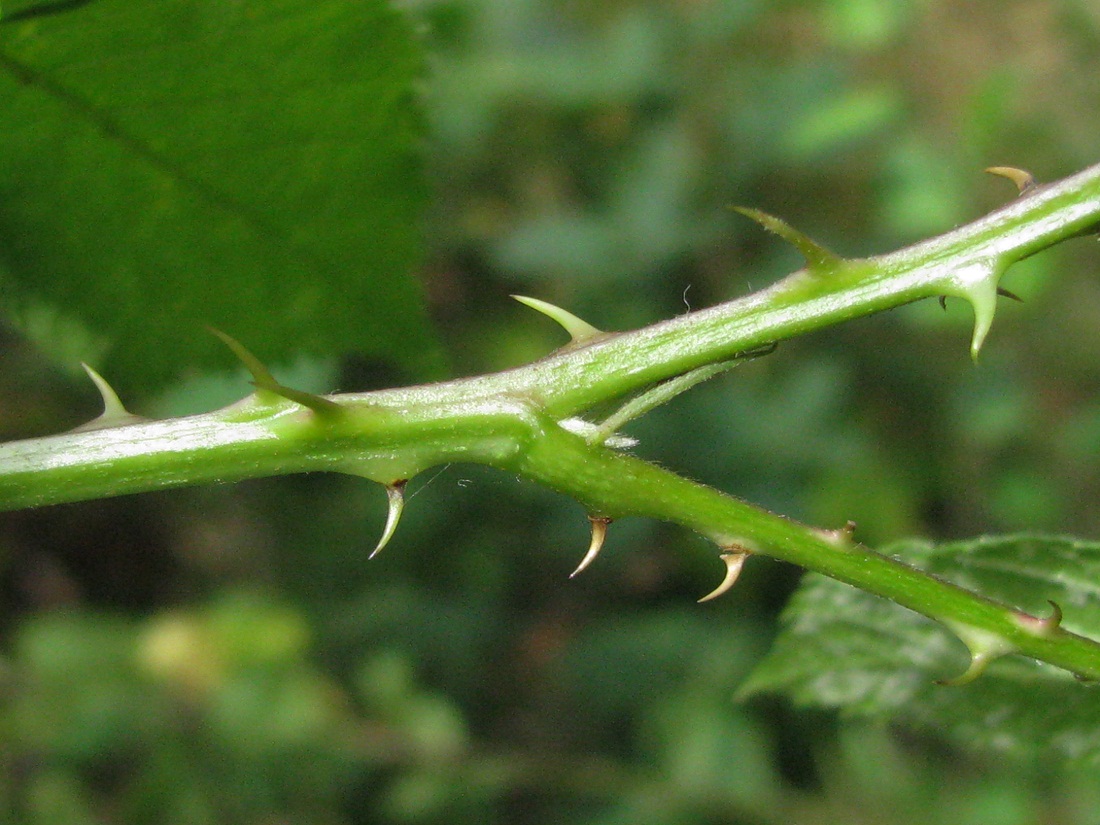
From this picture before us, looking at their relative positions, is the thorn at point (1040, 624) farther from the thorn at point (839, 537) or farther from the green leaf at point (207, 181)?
the green leaf at point (207, 181)

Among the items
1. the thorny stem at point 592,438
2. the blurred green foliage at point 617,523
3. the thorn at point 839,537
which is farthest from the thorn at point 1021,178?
the blurred green foliage at point 617,523

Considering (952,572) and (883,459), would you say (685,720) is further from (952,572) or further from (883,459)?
(952,572)

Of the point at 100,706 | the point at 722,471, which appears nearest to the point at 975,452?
the point at 722,471

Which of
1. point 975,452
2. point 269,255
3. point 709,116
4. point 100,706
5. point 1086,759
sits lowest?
point 975,452

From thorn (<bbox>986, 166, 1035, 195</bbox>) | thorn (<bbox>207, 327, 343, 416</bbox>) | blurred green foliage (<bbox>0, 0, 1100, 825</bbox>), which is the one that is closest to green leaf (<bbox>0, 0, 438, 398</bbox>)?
thorn (<bbox>207, 327, 343, 416</bbox>)

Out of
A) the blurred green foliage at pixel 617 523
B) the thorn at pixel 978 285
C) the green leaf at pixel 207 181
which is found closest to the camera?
the thorn at pixel 978 285

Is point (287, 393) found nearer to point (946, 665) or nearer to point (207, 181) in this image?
point (207, 181)
